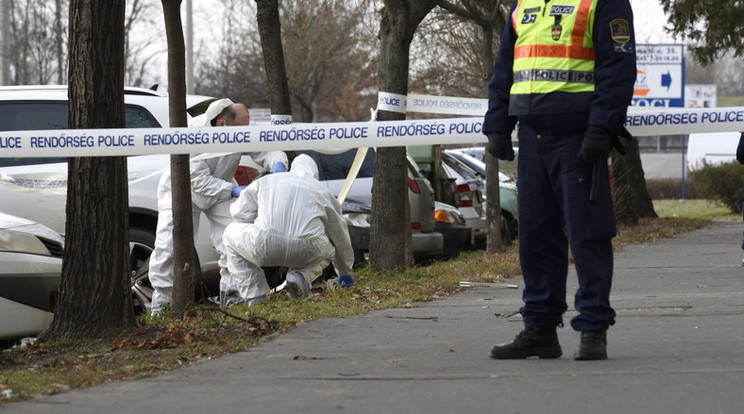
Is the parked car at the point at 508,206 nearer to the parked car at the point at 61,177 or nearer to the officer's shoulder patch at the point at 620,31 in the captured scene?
the parked car at the point at 61,177

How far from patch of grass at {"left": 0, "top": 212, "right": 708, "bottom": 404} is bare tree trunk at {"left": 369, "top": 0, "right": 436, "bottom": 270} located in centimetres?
46

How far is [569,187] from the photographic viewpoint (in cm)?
522

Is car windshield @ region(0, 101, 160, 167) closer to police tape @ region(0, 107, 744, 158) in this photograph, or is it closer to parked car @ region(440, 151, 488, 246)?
police tape @ region(0, 107, 744, 158)

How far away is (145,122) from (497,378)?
5.32 m

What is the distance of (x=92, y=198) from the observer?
6441 millimetres

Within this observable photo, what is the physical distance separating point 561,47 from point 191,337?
8.07ft

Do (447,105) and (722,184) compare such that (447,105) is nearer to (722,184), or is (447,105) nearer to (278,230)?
(278,230)

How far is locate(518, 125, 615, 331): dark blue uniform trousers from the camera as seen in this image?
Answer: 524 centimetres

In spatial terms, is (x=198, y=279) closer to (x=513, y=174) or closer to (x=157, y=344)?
(x=157, y=344)

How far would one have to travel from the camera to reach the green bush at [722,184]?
26734 mm

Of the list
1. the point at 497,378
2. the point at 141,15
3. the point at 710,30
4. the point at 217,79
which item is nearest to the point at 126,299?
the point at 497,378

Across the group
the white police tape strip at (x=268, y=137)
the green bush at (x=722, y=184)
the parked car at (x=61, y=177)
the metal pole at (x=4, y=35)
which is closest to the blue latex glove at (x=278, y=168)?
the parked car at (x=61, y=177)

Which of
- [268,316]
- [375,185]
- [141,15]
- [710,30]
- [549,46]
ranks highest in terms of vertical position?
[141,15]

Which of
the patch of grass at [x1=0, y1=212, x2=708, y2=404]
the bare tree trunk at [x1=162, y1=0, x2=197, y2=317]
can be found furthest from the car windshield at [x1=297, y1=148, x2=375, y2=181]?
the bare tree trunk at [x1=162, y1=0, x2=197, y2=317]
